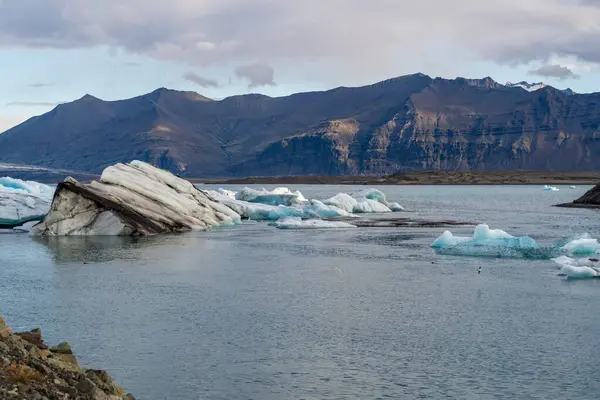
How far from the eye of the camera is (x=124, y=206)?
137ft

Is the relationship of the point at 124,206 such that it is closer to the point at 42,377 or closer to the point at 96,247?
the point at 96,247

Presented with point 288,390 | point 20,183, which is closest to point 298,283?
point 288,390

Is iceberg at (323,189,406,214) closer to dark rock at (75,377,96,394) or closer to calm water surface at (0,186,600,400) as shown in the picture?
calm water surface at (0,186,600,400)

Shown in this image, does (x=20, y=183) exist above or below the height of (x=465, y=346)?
above

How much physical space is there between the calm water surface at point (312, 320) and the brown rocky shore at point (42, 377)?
164cm

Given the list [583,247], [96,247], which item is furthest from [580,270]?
[96,247]

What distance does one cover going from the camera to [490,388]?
44.8 feet

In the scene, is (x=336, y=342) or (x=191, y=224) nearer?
(x=336, y=342)

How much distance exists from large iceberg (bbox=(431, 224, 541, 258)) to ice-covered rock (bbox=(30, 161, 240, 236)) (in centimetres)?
1714

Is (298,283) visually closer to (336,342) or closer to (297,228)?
(336,342)

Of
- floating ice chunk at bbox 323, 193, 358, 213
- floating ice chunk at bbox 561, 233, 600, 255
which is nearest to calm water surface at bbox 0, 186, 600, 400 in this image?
floating ice chunk at bbox 561, 233, 600, 255

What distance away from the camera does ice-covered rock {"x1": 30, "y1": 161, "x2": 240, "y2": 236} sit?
40.6 m

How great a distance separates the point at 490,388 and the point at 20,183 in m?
50.4

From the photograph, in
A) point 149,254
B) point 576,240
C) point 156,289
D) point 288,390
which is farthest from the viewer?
point 149,254
